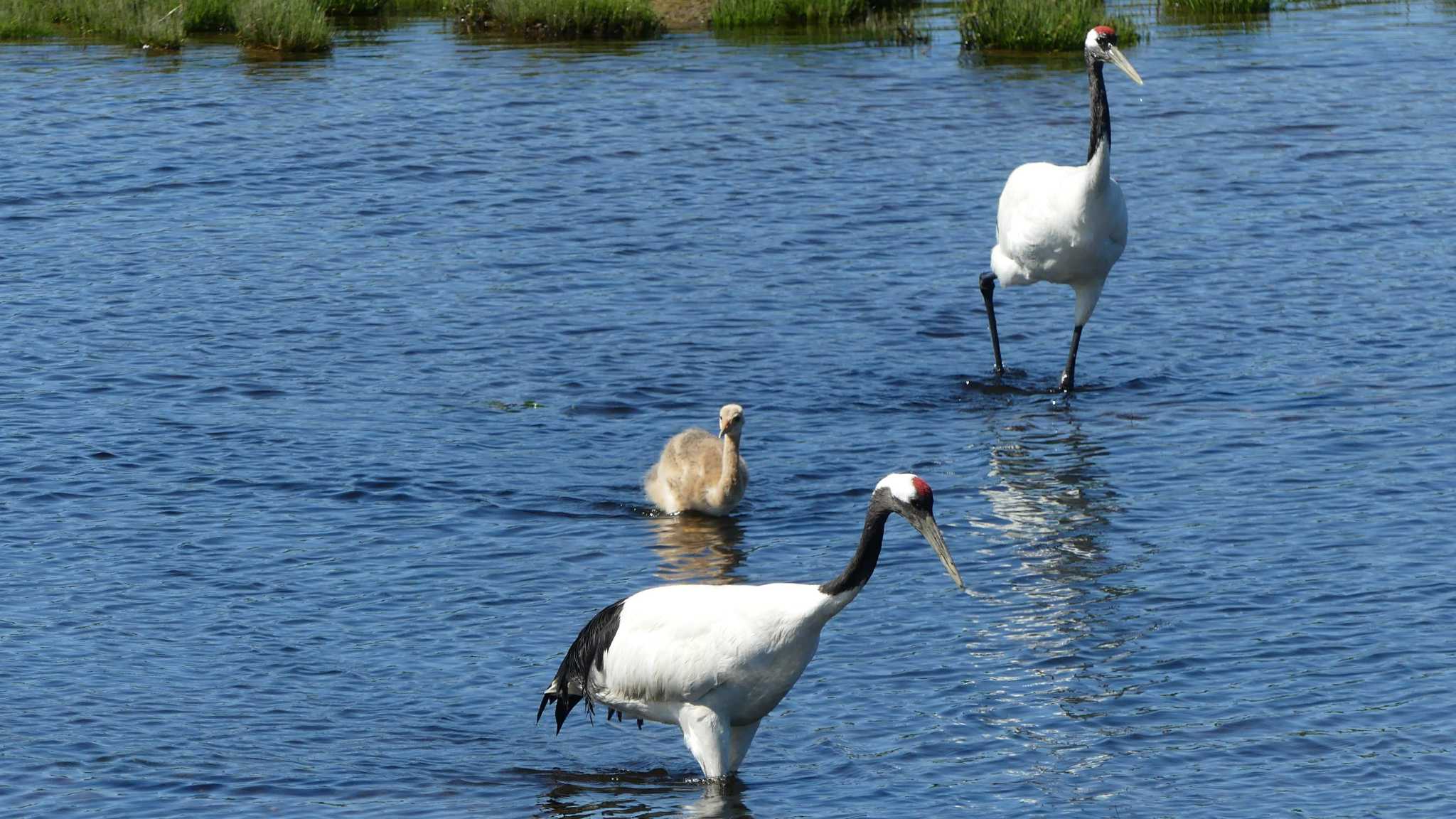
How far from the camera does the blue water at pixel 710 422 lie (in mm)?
8172

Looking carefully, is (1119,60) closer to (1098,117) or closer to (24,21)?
(1098,117)

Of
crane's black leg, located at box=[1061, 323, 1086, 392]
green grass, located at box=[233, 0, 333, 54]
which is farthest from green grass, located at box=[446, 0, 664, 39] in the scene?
crane's black leg, located at box=[1061, 323, 1086, 392]

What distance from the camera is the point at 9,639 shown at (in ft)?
30.3

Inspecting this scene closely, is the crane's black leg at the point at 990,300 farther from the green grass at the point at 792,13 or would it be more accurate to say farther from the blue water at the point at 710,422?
the green grass at the point at 792,13

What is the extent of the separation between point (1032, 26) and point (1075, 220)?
1283 cm

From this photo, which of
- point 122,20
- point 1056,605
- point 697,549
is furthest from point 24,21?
point 1056,605

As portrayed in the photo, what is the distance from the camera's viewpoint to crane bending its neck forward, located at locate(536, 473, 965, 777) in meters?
7.46

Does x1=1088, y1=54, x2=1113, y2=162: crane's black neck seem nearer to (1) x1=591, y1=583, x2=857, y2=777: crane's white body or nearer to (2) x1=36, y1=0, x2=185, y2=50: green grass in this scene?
(1) x1=591, y1=583, x2=857, y2=777: crane's white body

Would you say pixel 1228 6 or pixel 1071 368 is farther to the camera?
pixel 1228 6

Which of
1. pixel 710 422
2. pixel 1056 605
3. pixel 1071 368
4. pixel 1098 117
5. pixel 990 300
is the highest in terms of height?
pixel 1098 117

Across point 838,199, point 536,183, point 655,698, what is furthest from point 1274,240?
point 655,698

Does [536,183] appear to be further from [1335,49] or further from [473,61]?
[1335,49]

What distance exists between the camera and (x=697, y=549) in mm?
10836

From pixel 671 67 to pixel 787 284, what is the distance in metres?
9.48
